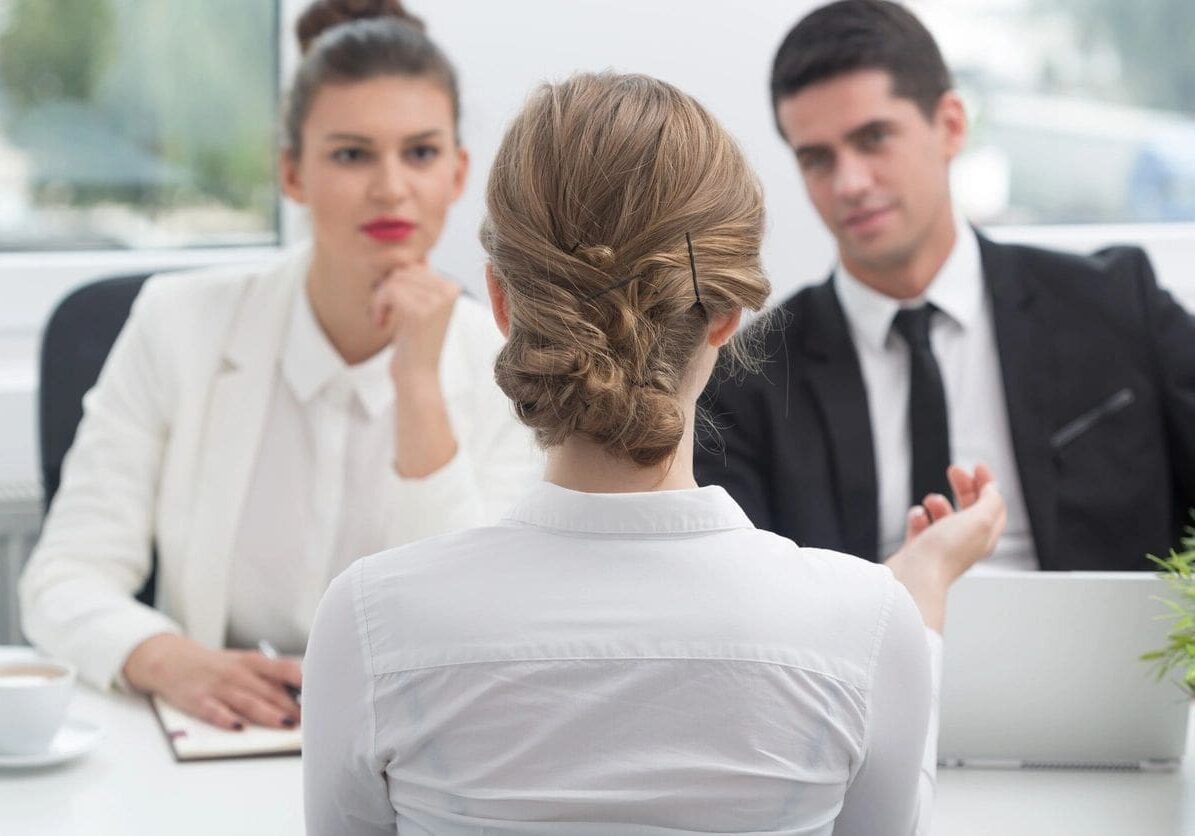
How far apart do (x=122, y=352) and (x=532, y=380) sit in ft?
3.93

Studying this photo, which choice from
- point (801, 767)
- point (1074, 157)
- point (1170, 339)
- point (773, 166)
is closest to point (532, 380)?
point (801, 767)

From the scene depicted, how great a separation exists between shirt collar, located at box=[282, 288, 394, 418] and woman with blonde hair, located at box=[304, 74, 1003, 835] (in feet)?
3.46

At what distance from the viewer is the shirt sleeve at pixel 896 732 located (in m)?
1.02

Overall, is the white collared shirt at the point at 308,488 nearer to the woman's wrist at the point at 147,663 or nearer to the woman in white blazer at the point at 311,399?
the woman in white blazer at the point at 311,399

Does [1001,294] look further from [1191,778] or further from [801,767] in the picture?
[801,767]

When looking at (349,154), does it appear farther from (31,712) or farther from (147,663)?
(31,712)

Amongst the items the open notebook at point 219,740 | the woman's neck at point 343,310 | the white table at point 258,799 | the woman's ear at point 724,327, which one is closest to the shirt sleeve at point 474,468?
the woman's neck at point 343,310

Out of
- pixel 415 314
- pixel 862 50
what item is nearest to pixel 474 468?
pixel 415 314

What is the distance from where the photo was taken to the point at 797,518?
203 centimetres

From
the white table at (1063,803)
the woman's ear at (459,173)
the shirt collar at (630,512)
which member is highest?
the woman's ear at (459,173)

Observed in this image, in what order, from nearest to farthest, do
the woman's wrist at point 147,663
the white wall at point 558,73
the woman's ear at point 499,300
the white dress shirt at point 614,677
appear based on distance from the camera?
the white dress shirt at point 614,677 → the woman's ear at point 499,300 → the woman's wrist at point 147,663 → the white wall at point 558,73

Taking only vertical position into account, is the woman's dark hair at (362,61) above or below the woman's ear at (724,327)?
above

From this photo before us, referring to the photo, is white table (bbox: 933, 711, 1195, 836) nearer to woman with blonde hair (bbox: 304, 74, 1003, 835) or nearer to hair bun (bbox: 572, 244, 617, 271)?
woman with blonde hair (bbox: 304, 74, 1003, 835)

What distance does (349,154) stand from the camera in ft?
6.87
